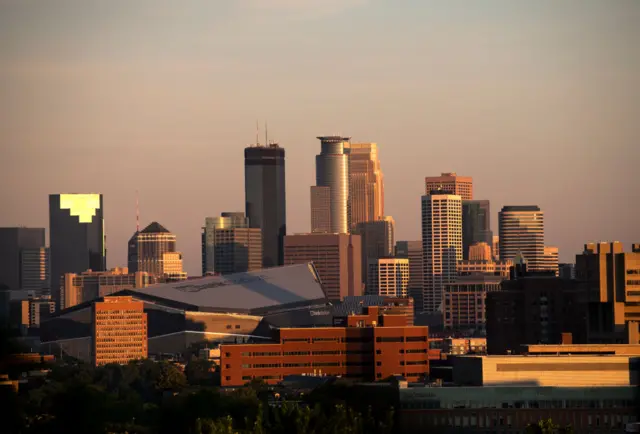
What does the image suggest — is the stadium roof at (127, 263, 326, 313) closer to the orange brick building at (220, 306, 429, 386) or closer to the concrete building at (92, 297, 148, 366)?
the concrete building at (92, 297, 148, 366)

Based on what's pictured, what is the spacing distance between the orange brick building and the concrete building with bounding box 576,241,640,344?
11.1 m

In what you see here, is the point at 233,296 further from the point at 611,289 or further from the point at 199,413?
the point at 199,413

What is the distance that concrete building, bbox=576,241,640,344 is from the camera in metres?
96.3

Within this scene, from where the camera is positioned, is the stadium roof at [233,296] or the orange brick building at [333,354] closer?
the orange brick building at [333,354]

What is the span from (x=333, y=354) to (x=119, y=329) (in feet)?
245

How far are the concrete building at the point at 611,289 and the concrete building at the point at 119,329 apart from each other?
83592mm

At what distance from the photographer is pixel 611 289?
328 ft

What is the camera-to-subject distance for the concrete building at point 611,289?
316ft

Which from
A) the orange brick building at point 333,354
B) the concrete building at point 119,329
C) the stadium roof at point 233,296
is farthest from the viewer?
the stadium roof at point 233,296

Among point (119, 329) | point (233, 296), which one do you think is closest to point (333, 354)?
point (119, 329)

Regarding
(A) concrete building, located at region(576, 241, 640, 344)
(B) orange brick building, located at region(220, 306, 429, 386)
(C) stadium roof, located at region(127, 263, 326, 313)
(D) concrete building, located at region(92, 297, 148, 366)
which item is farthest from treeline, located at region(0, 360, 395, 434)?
(C) stadium roof, located at region(127, 263, 326, 313)

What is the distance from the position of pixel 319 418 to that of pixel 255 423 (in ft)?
7.14

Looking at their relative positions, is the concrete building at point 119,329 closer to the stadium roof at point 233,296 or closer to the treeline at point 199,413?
the stadium roof at point 233,296

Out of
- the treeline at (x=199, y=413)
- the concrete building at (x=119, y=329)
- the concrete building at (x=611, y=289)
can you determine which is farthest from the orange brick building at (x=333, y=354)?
the concrete building at (x=119, y=329)
